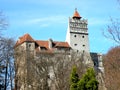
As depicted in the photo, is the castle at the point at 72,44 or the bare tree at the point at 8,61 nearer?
the bare tree at the point at 8,61

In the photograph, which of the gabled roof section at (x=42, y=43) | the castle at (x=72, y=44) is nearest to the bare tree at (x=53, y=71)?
the castle at (x=72, y=44)

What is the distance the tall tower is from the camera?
295 ft

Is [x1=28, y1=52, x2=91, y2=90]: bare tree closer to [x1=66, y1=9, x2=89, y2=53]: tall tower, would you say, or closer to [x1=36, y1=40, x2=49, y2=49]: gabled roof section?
[x1=36, y1=40, x2=49, y2=49]: gabled roof section

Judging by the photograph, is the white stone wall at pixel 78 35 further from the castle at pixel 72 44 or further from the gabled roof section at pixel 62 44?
the gabled roof section at pixel 62 44

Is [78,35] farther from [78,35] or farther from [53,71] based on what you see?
[53,71]

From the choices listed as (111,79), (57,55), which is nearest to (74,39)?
(57,55)

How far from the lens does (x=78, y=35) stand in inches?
3610

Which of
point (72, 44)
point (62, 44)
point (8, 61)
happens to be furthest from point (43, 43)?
point (8, 61)

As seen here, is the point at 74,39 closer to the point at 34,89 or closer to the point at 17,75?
the point at 34,89

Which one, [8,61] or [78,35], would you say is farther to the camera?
[78,35]

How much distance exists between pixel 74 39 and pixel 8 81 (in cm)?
4318

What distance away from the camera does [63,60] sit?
70438mm


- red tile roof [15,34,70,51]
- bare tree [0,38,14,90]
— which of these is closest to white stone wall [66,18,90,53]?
red tile roof [15,34,70,51]

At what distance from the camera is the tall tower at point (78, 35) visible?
295 feet
